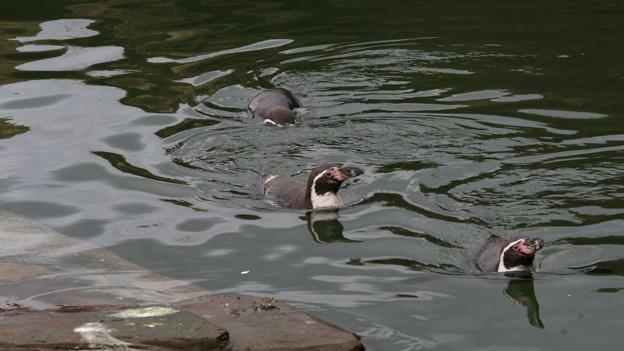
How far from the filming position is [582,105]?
15.3 meters

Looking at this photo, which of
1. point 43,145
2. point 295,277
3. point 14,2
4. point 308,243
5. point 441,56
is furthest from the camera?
point 14,2

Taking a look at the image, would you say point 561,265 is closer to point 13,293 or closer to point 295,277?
point 295,277

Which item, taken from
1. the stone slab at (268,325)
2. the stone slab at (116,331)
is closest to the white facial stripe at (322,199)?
the stone slab at (268,325)

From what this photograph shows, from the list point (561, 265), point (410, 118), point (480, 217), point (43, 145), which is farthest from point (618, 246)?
point (43, 145)

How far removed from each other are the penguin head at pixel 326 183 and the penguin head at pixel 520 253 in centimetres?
232

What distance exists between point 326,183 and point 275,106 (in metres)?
2.87

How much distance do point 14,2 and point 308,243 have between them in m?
11.4

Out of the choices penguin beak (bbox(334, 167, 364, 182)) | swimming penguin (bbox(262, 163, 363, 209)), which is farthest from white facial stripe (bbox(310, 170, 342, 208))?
penguin beak (bbox(334, 167, 364, 182))

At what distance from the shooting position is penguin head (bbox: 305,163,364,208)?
12461 millimetres

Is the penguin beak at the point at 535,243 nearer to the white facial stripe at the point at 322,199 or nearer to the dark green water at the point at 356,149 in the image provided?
the dark green water at the point at 356,149

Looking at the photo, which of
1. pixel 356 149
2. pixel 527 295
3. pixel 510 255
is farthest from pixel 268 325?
pixel 356 149

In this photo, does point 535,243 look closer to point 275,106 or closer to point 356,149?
point 356,149

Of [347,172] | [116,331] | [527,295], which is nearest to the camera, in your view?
[116,331]

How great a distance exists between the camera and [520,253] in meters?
10.5
